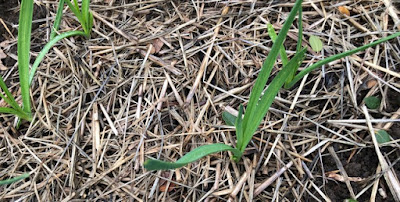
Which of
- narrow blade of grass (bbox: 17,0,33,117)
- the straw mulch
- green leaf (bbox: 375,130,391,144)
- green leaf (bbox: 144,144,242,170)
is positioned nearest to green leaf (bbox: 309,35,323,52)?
the straw mulch

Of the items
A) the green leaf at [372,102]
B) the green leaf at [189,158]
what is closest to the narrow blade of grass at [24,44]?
the green leaf at [189,158]

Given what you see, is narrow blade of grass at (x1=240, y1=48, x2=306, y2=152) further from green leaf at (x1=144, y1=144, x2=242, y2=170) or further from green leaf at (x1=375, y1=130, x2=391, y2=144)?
green leaf at (x1=375, y1=130, x2=391, y2=144)

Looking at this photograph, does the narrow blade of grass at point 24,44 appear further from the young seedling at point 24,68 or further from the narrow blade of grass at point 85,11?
the narrow blade of grass at point 85,11

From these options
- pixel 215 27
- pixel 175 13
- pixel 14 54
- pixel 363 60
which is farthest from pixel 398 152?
pixel 14 54

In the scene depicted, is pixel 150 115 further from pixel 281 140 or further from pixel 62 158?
pixel 281 140

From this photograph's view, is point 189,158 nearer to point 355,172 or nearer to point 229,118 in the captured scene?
point 229,118

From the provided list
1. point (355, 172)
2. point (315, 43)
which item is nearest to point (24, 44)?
point (315, 43)
